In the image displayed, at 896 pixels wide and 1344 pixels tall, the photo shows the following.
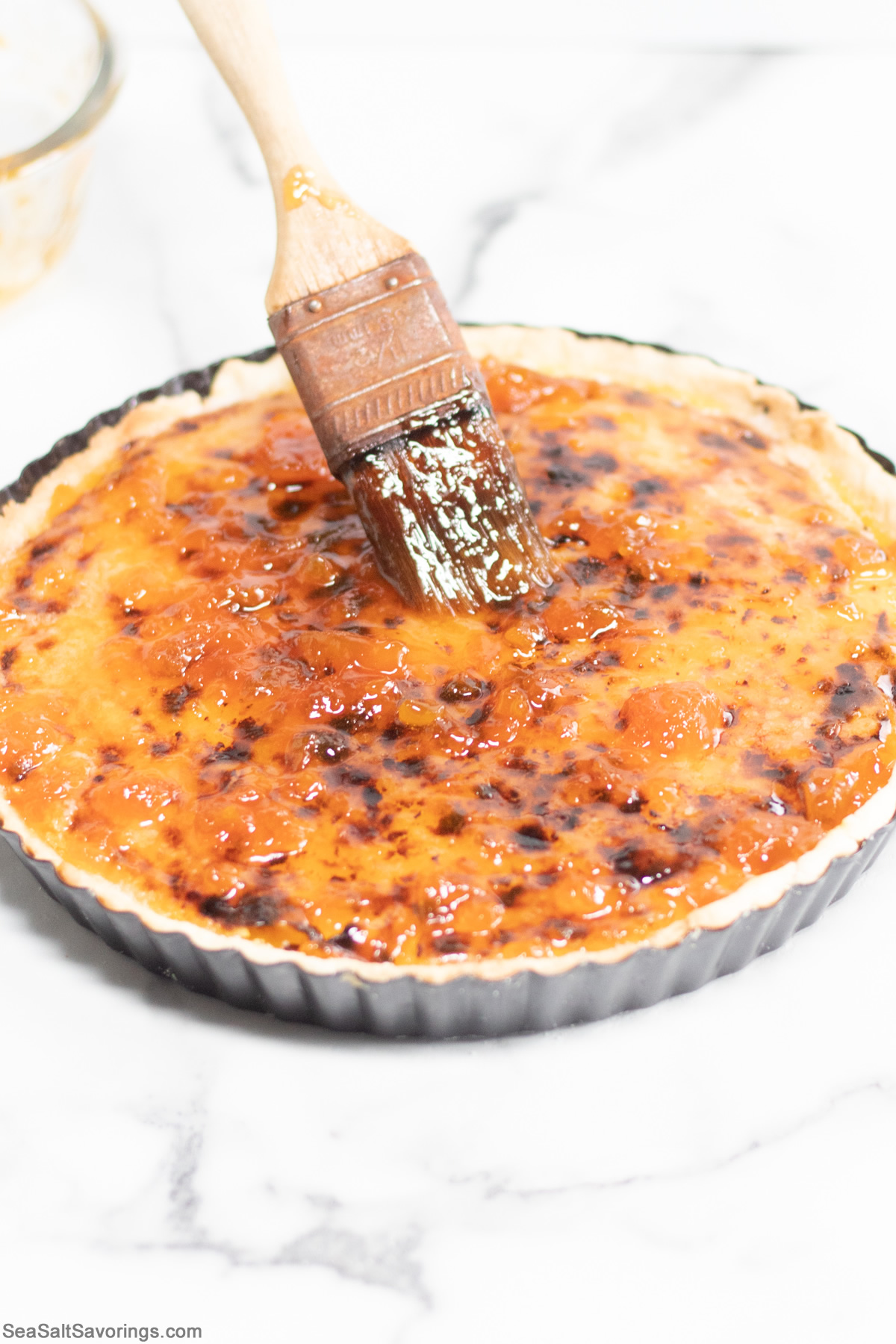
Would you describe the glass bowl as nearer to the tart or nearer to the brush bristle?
the tart

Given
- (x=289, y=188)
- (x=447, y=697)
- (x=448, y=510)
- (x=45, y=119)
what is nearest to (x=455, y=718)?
(x=447, y=697)

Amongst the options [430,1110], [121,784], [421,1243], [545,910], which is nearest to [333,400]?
[121,784]

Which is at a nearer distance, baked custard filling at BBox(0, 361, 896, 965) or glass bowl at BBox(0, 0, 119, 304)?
baked custard filling at BBox(0, 361, 896, 965)

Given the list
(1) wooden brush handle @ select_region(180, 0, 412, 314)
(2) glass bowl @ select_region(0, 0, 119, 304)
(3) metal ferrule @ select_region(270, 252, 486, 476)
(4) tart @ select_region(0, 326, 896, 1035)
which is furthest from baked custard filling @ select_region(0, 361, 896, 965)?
(2) glass bowl @ select_region(0, 0, 119, 304)

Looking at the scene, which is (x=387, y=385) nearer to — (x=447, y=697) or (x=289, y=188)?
(x=289, y=188)

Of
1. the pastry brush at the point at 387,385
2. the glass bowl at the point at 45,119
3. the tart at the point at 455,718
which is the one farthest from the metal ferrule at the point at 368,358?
the glass bowl at the point at 45,119

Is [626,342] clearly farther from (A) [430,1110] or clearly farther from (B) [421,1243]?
(B) [421,1243]
